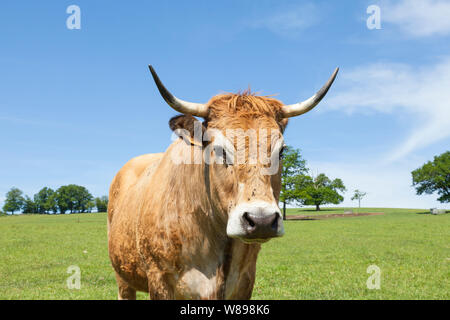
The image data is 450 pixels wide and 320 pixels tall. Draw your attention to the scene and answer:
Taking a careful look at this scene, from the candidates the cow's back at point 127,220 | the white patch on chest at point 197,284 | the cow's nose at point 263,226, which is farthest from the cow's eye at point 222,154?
the cow's back at point 127,220

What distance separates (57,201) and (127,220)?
456 feet

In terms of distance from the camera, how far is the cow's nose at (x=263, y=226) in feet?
9.73

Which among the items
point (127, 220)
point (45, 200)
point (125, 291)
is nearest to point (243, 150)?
point (127, 220)

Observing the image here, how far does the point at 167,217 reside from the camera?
403cm

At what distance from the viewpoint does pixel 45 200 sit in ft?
456

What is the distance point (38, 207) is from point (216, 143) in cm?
15365

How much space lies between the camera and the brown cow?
11.0 ft

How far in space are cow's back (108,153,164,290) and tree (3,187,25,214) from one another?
157 m

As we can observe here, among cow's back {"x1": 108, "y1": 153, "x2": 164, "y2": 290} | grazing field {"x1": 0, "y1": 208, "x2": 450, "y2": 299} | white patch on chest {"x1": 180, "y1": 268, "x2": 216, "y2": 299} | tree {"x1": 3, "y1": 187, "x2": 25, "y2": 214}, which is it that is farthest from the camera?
tree {"x1": 3, "y1": 187, "x2": 25, "y2": 214}

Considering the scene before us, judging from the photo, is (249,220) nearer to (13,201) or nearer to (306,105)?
(306,105)

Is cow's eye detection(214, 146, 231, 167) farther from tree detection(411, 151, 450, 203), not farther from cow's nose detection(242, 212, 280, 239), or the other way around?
tree detection(411, 151, 450, 203)

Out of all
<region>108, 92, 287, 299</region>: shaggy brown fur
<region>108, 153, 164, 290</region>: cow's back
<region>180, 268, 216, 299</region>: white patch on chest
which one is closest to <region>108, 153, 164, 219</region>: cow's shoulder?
<region>108, 153, 164, 290</region>: cow's back

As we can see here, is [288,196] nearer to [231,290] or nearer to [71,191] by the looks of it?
[231,290]
